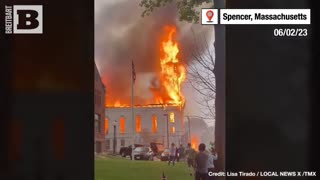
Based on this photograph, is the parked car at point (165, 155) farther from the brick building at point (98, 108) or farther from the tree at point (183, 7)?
the tree at point (183, 7)

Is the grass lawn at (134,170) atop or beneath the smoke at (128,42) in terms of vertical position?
beneath

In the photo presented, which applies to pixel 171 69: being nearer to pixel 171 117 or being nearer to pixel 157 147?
pixel 171 117

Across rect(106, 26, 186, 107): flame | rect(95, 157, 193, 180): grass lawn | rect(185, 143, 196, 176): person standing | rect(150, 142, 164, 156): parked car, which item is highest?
rect(106, 26, 186, 107): flame

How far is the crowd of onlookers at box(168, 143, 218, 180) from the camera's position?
130 inches

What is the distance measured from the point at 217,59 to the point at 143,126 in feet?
2.18

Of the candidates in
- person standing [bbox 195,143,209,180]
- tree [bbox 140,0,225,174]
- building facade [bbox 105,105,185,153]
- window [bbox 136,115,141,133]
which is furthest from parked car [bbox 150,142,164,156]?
tree [bbox 140,0,225,174]

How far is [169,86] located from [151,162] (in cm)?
52

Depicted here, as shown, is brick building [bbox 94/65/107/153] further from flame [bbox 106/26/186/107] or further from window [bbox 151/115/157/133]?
window [bbox 151/115/157/133]

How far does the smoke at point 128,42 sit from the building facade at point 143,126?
0.11m
